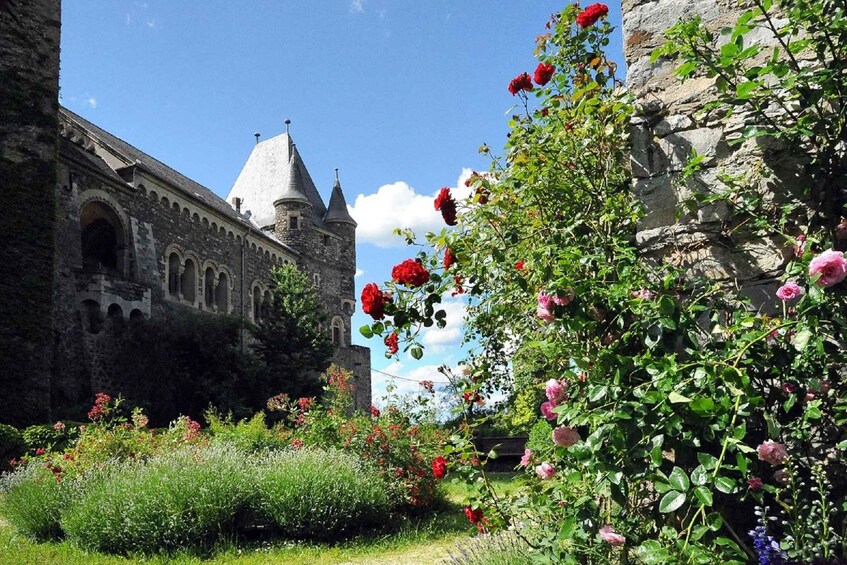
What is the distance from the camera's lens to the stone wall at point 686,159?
2.70m

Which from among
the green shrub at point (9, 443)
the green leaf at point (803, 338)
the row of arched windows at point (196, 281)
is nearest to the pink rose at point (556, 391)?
Answer: the green leaf at point (803, 338)

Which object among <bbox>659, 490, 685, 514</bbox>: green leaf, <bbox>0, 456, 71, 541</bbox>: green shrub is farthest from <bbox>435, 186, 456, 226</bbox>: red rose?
<bbox>0, 456, 71, 541</bbox>: green shrub

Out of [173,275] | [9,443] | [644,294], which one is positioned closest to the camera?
[644,294]

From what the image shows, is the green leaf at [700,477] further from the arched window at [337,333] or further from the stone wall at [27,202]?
the arched window at [337,333]

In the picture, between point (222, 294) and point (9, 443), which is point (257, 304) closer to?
point (222, 294)

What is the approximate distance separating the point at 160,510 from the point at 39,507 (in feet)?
5.59

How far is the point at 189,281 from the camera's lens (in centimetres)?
2369

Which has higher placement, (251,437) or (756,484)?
(756,484)

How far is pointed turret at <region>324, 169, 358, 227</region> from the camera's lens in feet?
113

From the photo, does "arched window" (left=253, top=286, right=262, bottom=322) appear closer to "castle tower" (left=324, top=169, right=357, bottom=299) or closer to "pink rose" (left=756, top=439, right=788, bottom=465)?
"castle tower" (left=324, top=169, right=357, bottom=299)

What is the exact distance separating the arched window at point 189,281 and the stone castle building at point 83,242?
1.5 inches

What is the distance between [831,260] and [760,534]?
899 millimetres

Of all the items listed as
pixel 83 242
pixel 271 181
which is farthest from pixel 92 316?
pixel 271 181

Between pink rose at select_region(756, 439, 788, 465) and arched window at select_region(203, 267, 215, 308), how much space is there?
2429 cm
